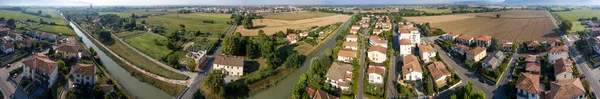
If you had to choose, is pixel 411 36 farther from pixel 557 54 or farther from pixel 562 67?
pixel 562 67

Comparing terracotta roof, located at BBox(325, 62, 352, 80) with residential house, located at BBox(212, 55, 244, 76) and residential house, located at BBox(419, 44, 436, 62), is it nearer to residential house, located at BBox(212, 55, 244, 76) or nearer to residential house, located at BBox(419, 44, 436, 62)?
residential house, located at BBox(212, 55, 244, 76)

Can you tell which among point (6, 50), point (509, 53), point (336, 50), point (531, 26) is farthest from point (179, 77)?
point (531, 26)

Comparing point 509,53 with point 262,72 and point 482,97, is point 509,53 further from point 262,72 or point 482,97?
point 262,72

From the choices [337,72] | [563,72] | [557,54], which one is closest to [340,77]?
[337,72]

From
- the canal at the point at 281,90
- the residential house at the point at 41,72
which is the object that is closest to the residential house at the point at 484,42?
Answer: the canal at the point at 281,90

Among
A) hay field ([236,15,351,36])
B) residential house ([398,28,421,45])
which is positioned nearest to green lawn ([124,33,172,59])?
hay field ([236,15,351,36])
